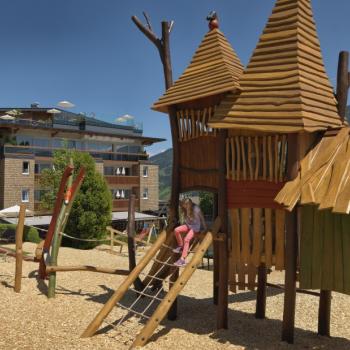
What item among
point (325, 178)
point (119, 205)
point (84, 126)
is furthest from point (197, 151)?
point (84, 126)

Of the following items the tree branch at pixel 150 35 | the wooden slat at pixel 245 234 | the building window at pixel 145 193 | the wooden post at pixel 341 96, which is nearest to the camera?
the wooden slat at pixel 245 234

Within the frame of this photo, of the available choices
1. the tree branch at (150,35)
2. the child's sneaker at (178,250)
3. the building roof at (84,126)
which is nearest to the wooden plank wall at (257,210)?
the child's sneaker at (178,250)

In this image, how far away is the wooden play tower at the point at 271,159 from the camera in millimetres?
7402

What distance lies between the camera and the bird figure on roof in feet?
33.3

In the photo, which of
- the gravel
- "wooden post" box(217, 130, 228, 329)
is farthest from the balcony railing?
"wooden post" box(217, 130, 228, 329)

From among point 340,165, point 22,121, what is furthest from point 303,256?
point 22,121

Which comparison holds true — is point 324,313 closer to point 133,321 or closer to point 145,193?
point 133,321

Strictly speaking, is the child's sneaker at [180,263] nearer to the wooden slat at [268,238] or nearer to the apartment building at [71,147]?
the wooden slat at [268,238]

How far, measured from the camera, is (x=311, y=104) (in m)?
7.87

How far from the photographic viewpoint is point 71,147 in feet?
131

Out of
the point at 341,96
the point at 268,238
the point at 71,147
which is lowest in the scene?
the point at 268,238

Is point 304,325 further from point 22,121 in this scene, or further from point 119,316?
point 22,121

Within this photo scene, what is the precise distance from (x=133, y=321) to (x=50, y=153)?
1192 inches

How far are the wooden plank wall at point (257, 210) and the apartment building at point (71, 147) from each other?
2571 cm
